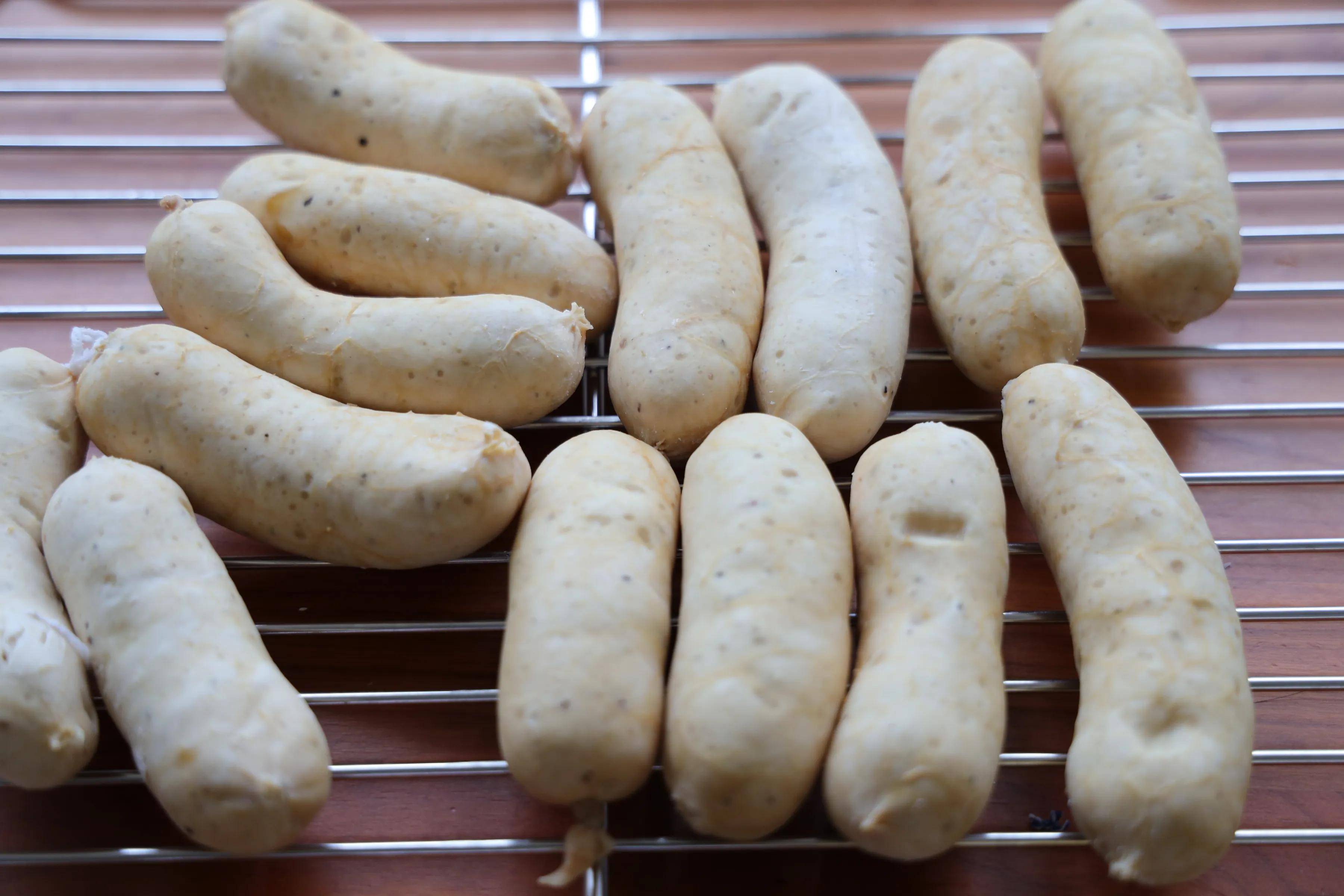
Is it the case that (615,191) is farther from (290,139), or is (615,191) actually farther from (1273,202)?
(1273,202)

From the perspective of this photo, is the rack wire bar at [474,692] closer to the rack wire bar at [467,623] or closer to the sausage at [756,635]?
the rack wire bar at [467,623]

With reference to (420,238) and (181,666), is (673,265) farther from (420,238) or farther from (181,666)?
(181,666)

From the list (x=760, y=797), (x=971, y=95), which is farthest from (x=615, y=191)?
(x=760, y=797)

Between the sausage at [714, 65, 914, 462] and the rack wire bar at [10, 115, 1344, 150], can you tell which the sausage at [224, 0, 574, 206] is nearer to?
the rack wire bar at [10, 115, 1344, 150]

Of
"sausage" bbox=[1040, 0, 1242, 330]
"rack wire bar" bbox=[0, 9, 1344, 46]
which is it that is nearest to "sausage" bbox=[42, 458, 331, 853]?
"rack wire bar" bbox=[0, 9, 1344, 46]

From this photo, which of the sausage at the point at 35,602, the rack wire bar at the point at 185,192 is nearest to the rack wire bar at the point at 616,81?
the rack wire bar at the point at 185,192

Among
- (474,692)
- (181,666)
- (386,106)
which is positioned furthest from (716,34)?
(181,666)
